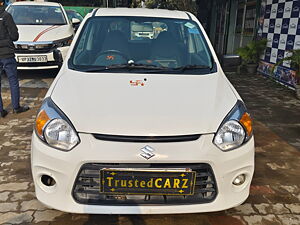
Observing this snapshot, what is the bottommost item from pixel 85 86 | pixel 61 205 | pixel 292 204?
pixel 292 204

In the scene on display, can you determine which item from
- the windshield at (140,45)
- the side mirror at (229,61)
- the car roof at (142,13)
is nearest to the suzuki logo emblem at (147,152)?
the windshield at (140,45)

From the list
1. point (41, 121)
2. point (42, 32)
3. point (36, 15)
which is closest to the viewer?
point (41, 121)

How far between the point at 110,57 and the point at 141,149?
1241 mm

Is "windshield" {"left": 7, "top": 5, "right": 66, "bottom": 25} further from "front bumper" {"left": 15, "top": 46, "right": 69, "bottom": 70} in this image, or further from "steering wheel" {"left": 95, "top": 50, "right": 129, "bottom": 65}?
"steering wheel" {"left": 95, "top": 50, "right": 129, "bottom": 65}

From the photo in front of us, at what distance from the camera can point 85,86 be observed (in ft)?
7.65

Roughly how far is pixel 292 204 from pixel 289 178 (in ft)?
1.64

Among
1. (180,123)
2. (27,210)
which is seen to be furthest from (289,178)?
(27,210)

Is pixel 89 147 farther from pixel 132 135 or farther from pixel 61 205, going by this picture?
pixel 61 205

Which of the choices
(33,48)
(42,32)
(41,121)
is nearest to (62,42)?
(42,32)

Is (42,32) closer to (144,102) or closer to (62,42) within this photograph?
(62,42)

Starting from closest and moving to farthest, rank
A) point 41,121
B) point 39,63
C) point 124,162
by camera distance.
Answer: point 124,162 < point 41,121 < point 39,63

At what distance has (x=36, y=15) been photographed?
285 inches

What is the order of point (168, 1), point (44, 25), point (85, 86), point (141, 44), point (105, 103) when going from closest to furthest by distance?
point (105, 103) < point (85, 86) < point (141, 44) < point (44, 25) < point (168, 1)

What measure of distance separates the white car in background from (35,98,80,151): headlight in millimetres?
3853
